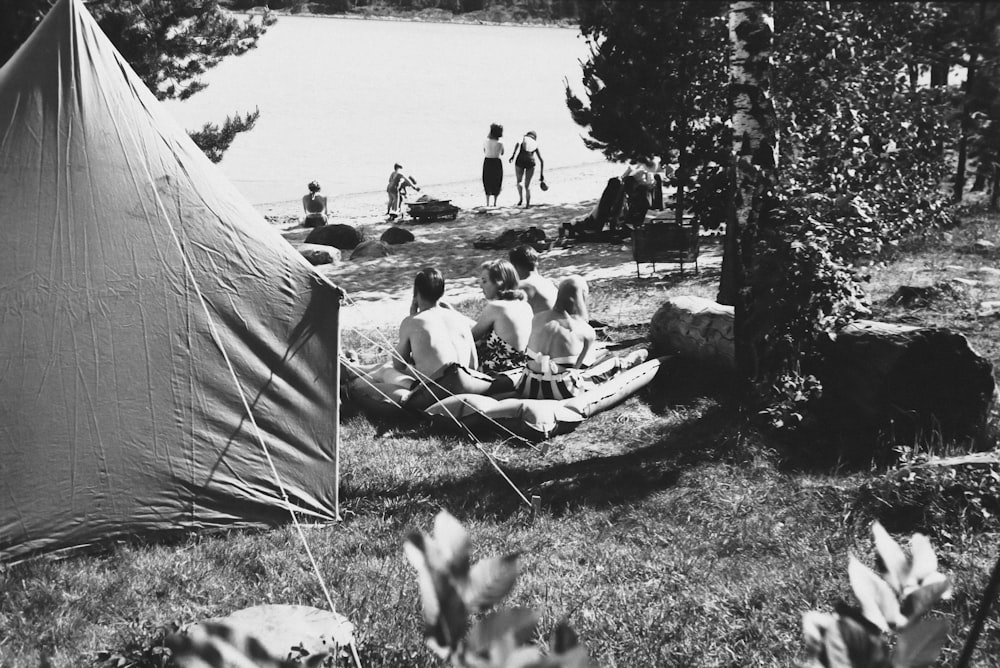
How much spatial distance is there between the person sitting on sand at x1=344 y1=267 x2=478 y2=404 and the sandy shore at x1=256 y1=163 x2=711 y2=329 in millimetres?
2529

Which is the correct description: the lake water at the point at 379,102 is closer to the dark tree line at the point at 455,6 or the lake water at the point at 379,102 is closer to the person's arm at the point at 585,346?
the dark tree line at the point at 455,6

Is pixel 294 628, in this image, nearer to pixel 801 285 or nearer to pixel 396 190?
pixel 801 285

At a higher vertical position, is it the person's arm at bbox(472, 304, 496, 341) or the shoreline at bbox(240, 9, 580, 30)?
the shoreline at bbox(240, 9, 580, 30)

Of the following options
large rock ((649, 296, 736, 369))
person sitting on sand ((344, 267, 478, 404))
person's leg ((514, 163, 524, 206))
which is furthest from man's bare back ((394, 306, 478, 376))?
person's leg ((514, 163, 524, 206))

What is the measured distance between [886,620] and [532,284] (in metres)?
6.96

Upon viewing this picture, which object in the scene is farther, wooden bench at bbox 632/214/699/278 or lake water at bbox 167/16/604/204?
lake water at bbox 167/16/604/204

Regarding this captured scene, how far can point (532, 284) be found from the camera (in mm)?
8109

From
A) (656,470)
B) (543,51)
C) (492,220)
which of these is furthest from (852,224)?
(543,51)

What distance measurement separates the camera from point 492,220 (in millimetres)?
18500

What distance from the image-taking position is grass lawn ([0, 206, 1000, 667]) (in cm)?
411

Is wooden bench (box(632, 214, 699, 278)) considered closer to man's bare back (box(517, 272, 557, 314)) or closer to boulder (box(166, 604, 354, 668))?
man's bare back (box(517, 272, 557, 314))

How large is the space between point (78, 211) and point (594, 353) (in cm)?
415

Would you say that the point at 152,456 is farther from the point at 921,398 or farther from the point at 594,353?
the point at 921,398

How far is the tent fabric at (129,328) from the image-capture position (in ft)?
16.6
